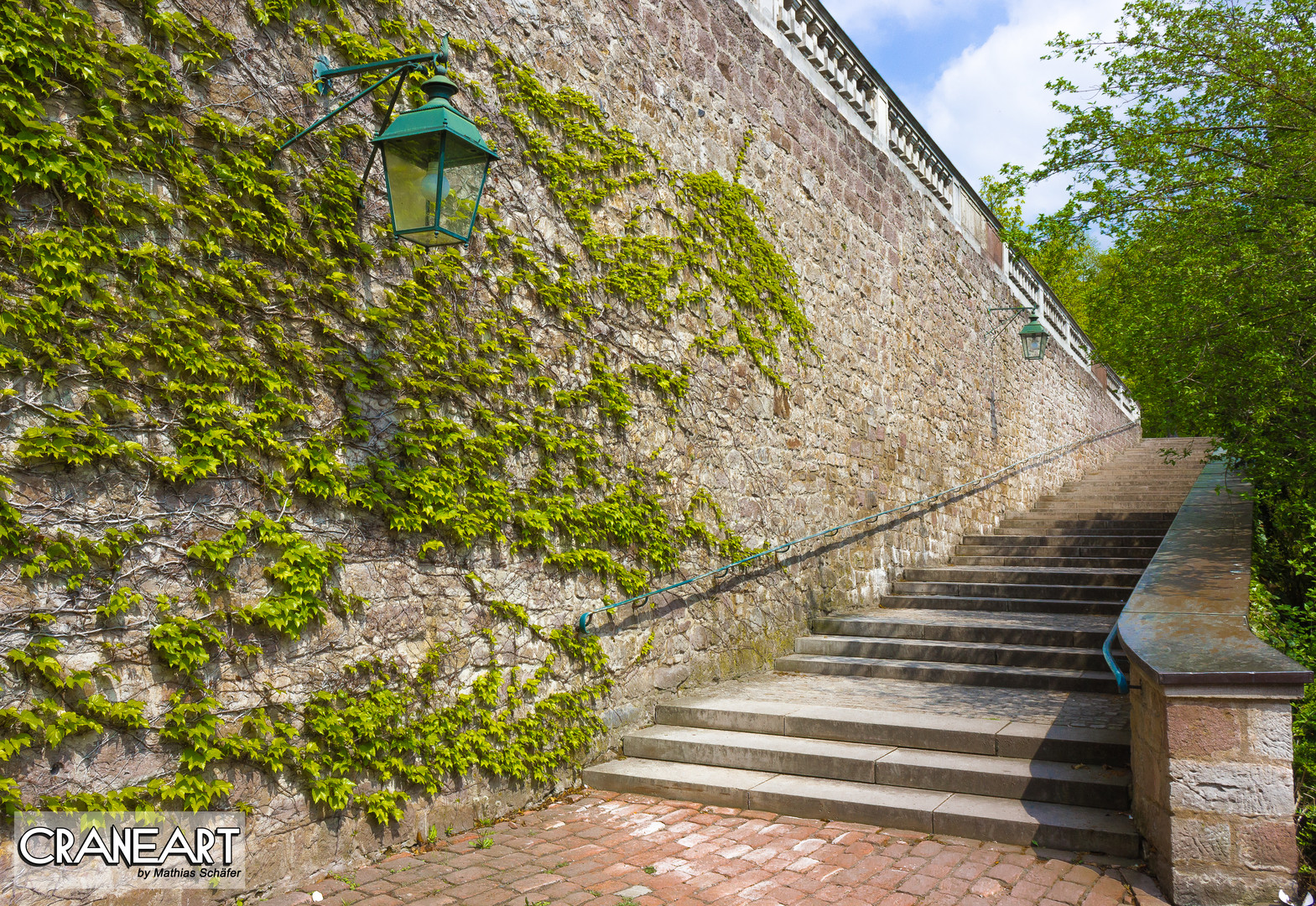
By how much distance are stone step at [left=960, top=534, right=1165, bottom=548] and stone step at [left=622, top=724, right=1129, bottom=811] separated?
202 inches

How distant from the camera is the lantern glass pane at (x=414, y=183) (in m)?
3.34

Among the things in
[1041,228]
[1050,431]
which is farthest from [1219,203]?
[1050,431]

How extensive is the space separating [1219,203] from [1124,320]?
366 cm

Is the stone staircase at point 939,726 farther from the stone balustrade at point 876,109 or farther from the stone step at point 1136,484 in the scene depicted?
the stone step at point 1136,484

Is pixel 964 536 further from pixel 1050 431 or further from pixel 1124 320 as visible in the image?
pixel 1050 431

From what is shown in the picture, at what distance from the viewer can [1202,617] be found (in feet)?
12.7

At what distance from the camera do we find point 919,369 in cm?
945

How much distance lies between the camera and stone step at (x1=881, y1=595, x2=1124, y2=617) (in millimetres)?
6953

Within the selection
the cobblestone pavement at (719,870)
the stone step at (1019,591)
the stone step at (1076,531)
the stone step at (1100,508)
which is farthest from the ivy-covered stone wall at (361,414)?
the stone step at (1100,508)

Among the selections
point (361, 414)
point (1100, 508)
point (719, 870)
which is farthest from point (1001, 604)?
point (361, 414)

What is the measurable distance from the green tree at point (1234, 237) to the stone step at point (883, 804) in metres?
2.07

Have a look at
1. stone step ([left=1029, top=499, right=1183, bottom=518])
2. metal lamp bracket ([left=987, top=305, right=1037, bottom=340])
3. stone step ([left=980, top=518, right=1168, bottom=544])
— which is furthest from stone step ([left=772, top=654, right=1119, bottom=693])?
metal lamp bracket ([left=987, top=305, right=1037, bottom=340])
